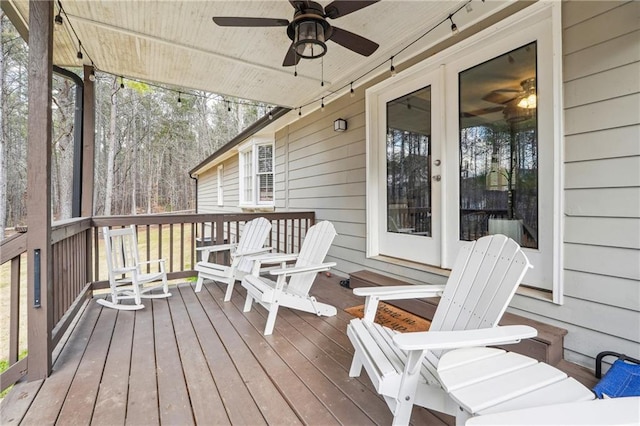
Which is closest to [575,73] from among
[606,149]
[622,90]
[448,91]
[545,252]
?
[622,90]

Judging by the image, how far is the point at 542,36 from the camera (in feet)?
7.20

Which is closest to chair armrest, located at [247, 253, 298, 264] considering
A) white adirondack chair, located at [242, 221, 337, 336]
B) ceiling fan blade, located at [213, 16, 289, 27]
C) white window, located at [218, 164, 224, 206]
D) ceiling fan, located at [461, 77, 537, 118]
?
white adirondack chair, located at [242, 221, 337, 336]

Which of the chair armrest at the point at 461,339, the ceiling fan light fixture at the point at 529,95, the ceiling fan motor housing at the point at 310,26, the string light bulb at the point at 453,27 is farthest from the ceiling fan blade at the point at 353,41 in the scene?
the chair armrest at the point at 461,339

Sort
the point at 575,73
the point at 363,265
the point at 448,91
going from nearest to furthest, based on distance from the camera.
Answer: the point at 575,73
the point at 448,91
the point at 363,265

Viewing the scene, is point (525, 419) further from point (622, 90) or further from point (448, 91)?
point (448, 91)

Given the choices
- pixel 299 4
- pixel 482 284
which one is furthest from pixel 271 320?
pixel 299 4

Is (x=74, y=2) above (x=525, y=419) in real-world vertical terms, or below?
above

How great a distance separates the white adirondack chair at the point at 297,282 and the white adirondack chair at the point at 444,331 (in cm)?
95

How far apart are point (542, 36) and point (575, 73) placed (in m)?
0.42

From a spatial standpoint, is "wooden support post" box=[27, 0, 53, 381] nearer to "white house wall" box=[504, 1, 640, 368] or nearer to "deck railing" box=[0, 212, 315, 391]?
"deck railing" box=[0, 212, 315, 391]

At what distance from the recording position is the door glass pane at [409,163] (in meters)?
3.18

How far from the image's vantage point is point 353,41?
2.29 meters

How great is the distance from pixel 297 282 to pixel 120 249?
2.09m

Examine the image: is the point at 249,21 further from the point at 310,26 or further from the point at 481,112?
the point at 481,112
